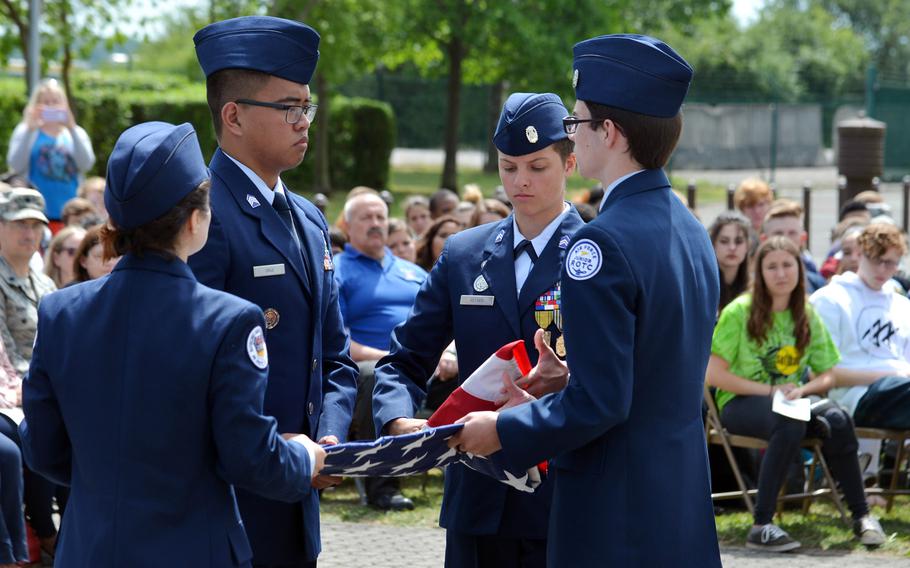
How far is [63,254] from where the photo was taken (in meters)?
8.19

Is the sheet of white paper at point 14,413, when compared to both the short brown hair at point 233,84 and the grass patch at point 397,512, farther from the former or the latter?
the short brown hair at point 233,84

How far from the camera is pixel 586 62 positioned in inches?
137

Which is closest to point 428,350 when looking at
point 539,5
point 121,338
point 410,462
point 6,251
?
point 410,462

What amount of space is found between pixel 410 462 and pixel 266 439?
62cm

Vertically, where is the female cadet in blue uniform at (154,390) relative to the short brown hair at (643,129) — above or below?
below

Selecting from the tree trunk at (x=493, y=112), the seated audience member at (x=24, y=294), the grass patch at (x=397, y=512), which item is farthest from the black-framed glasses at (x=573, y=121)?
the tree trunk at (x=493, y=112)

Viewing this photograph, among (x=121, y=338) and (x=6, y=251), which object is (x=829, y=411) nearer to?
(x=6, y=251)

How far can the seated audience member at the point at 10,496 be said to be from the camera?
244 inches

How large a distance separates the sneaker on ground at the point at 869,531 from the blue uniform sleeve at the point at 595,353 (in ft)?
15.0

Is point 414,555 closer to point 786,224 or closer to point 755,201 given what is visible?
point 786,224

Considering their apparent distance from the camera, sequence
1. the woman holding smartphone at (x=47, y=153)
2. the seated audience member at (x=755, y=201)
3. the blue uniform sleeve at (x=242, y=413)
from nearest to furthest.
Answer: the blue uniform sleeve at (x=242, y=413), the woman holding smartphone at (x=47, y=153), the seated audience member at (x=755, y=201)

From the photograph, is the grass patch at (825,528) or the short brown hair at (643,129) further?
the grass patch at (825,528)

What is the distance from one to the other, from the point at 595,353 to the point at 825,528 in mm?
5002

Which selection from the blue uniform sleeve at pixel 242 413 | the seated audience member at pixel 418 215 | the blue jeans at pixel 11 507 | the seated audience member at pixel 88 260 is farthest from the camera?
the seated audience member at pixel 418 215
